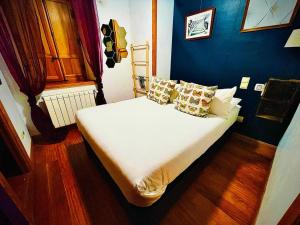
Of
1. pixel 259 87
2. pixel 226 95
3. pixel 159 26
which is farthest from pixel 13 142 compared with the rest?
pixel 259 87

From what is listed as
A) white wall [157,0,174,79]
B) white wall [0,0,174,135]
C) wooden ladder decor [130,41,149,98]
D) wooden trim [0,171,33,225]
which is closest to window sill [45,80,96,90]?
white wall [0,0,174,135]

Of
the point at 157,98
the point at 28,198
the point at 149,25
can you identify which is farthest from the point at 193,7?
the point at 28,198

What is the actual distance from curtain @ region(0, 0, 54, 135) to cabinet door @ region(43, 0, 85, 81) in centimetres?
43

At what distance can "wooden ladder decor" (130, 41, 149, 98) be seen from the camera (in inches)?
107

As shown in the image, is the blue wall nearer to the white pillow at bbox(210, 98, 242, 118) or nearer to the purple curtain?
the white pillow at bbox(210, 98, 242, 118)

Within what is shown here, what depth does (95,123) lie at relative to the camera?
1463mm

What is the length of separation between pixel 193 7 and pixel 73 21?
2.11m

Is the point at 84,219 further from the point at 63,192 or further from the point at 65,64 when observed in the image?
the point at 65,64

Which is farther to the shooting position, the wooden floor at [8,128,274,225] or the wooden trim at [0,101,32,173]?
the wooden trim at [0,101,32,173]

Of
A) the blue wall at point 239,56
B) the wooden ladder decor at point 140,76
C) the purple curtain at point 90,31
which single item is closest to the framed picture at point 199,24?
the blue wall at point 239,56

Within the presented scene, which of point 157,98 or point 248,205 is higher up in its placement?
point 157,98

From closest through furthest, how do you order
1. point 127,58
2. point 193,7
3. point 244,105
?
point 244,105 → point 193,7 → point 127,58

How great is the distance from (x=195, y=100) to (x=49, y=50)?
255 centimetres

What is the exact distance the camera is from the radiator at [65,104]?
2.17 meters
